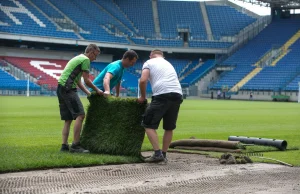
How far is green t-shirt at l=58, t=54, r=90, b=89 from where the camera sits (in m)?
10.4

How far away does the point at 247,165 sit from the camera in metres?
9.48

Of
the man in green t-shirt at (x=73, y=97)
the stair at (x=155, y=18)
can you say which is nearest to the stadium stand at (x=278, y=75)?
the stair at (x=155, y=18)

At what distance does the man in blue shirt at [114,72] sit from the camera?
1050cm

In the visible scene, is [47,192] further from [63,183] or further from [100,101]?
[100,101]

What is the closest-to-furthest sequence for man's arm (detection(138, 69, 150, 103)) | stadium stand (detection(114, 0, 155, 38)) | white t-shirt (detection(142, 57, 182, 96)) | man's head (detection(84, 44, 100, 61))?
man's arm (detection(138, 69, 150, 103)) → white t-shirt (detection(142, 57, 182, 96)) → man's head (detection(84, 44, 100, 61)) → stadium stand (detection(114, 0, 155, 38))

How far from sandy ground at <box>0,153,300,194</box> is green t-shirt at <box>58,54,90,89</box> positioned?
2.18 m

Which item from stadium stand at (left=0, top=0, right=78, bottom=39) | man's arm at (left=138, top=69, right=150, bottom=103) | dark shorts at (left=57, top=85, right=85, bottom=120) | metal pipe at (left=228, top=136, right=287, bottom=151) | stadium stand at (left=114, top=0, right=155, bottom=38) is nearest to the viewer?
man's arm at (left=138, top=69, right=150, bottom=103)

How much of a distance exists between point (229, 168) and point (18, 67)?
56.8m

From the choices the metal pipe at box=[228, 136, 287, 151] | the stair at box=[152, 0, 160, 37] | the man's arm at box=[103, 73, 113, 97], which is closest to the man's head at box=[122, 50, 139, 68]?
the man's arm at box=[103, 73, 113, 97]

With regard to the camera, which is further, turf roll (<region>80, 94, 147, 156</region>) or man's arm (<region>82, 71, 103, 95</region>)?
man's arm (<region>82, 71, 103, 95</region>)

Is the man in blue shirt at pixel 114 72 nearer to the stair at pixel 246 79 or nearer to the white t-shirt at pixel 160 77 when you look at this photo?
the white t-shirt at pixel 160 77

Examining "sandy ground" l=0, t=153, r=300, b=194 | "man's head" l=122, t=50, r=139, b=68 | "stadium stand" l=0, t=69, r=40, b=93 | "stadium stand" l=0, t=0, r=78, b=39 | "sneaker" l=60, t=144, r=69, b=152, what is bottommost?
"stadium stand" l=0, t=69, r=40, b=93

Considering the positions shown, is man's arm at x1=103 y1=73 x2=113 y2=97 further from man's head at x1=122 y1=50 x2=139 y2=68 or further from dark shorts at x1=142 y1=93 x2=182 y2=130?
dark shorts at x1=142 y1=93 x2=182 y2=130

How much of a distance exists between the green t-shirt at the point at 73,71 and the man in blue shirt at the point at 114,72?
17.7 inches
